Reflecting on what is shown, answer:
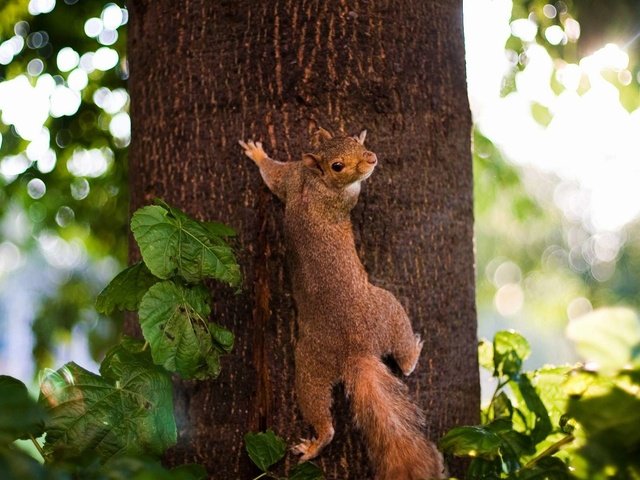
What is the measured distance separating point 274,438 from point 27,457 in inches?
24.0

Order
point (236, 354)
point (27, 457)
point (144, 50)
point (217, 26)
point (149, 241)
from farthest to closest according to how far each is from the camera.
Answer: point (144, 50) → point (217, 26) → point (236, 354) → point (149, 241) → point (27, 457)

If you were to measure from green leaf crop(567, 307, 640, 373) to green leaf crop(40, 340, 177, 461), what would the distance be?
2.37 feet

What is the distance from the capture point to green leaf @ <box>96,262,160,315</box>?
1449 millimetres

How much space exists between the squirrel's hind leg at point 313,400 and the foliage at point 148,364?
0.49 feet

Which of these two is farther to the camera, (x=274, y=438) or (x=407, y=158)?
(x=407, y=158)

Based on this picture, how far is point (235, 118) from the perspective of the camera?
155 cm

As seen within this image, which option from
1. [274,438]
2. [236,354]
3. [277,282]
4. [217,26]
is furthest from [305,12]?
[274,438]

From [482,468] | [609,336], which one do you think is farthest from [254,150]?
[609,336]

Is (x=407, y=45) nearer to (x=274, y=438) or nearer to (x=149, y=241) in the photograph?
(x=149, y=241)

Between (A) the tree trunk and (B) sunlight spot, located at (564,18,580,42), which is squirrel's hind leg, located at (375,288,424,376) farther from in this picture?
(B) sunlight spot, located at (564,18,580,42)

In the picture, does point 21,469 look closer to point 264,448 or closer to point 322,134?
point 264,448

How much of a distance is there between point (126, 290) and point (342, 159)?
48cm

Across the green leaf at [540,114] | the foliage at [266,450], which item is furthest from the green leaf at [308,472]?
the green leaf at [540,114]

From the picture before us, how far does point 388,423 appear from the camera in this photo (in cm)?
139
